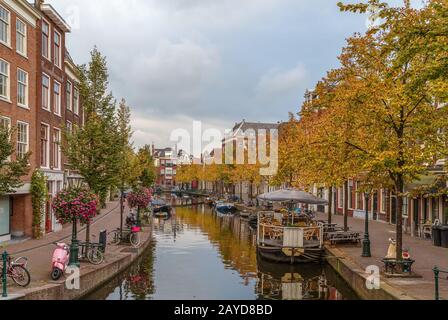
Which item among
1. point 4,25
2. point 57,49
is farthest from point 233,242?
point 4,25

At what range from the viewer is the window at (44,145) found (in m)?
28.6

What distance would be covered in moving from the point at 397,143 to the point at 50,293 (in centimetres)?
1196

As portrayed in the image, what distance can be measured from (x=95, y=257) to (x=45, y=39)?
1661 centimetres

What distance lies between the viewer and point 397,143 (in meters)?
15.5

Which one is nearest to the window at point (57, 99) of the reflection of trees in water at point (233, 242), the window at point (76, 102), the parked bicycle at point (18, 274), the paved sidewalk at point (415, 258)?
the window at point (76, 102)

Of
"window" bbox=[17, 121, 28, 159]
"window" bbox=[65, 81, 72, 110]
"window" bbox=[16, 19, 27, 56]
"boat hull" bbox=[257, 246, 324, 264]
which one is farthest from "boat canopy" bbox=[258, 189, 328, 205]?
"window" bbox=[65, 81, 72, 110]

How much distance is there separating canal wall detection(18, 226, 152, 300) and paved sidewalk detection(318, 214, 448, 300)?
9973 mm

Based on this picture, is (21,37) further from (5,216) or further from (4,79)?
(5,216)

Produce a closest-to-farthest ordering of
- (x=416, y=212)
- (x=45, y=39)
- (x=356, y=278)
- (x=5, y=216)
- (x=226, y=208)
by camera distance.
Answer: (x=356, y=278) → (x=5, y=216) → (x=45, y=39) → (x=416, y=212) → (x=226, y=208)

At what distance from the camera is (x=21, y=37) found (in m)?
24.9

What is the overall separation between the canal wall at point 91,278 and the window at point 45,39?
1352cm

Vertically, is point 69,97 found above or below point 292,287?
above

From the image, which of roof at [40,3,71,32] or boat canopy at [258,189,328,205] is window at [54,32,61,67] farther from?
boat canopy at [258,189,328,205]
